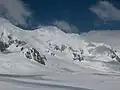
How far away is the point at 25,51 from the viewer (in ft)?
606

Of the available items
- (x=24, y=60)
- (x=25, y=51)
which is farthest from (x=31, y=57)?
(x=24, y=60)

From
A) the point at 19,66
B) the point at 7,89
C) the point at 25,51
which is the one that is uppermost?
the point at 25,51

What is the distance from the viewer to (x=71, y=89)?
2199 inches

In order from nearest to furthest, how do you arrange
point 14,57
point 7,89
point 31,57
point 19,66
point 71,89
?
1. point 7,89
2. point 71,89
3. point 19,66
4. point 14,57
5. point 31,57

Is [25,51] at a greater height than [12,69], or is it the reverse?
[25,51]

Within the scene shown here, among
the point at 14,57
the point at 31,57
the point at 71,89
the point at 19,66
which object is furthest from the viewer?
the point at 31,57

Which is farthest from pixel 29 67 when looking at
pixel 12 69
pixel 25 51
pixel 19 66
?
pixel 25 51

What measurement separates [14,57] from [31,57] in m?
21.5

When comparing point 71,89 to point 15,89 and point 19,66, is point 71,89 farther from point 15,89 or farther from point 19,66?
point 19,66

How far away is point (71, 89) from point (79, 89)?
74.7 inches

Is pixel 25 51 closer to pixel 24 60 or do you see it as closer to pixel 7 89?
pixel 24 60

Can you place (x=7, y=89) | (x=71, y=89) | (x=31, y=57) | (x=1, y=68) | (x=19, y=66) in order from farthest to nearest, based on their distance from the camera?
1. (x=31, y=57)
2. (x=19, y=66)
3. (x=1, y=68)
4. (x=71, y=89)
5. (x=7, y=89)

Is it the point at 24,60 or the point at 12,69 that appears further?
the point at 24,60

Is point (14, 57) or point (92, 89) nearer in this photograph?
point (92, 89)
